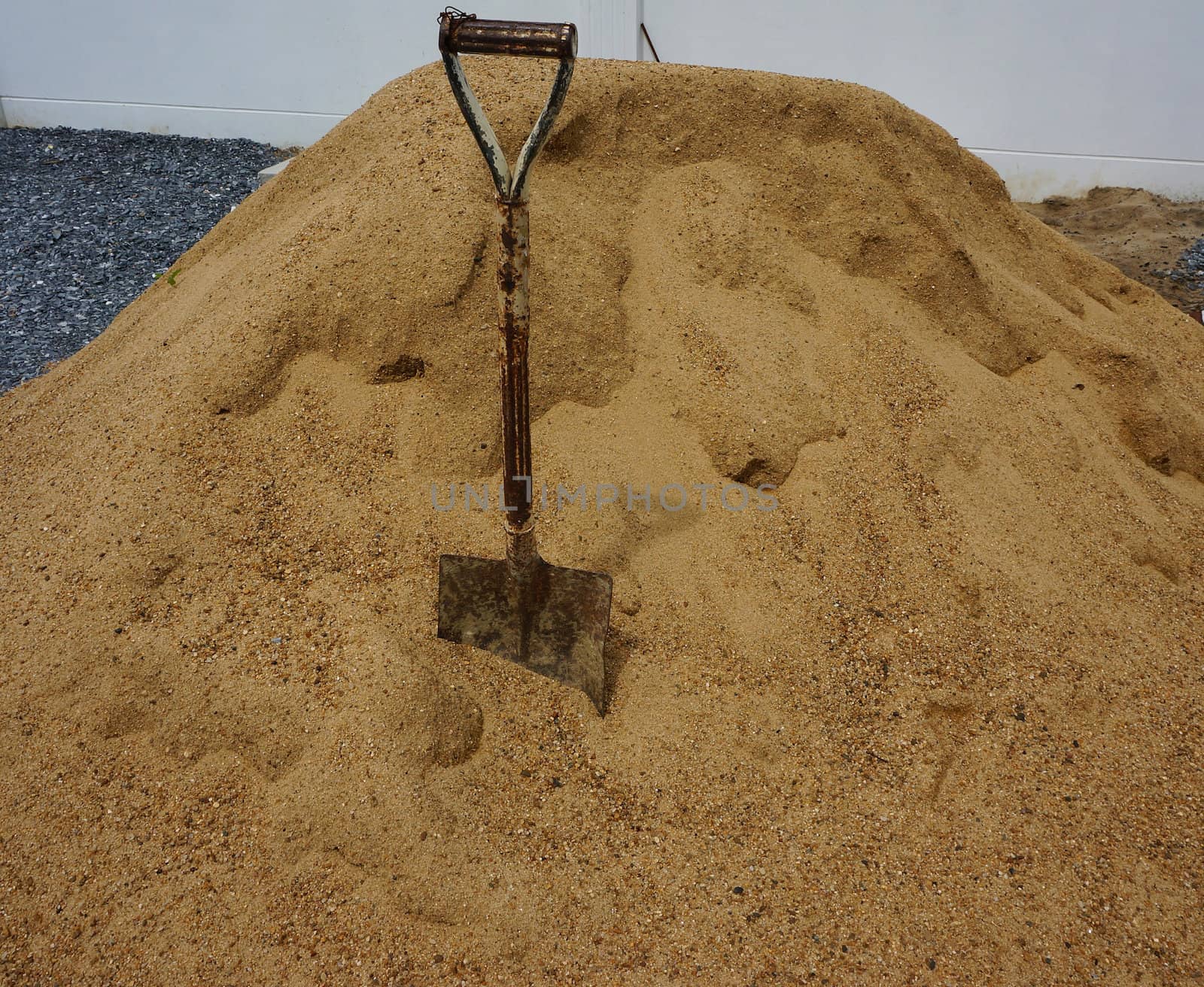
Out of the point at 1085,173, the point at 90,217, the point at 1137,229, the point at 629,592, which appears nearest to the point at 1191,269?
the point at 1137,229

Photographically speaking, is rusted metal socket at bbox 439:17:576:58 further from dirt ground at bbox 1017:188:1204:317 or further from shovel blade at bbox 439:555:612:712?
dirt ground at bbox 1017:188:1204:317

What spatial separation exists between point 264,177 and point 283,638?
5.24 meters

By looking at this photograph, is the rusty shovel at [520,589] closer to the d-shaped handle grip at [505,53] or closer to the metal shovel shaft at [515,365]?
the metal shovel shaft at [515,365]

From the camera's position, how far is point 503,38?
1.49 metres

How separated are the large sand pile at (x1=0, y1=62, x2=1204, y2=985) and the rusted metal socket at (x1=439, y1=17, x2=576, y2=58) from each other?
0.96 metres

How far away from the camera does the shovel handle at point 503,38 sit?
1464 mm

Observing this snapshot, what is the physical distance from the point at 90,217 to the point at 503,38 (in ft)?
19.1

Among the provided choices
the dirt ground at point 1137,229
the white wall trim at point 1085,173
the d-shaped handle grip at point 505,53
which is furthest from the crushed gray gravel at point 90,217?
the dirt ground at point 1137,229

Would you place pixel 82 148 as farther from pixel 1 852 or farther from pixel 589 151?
pixel 1 852

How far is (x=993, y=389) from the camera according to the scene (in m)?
2.76

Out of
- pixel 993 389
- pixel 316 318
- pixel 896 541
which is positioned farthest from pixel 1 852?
pixel 993 389

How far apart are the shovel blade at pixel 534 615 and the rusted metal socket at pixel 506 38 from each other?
110 cm

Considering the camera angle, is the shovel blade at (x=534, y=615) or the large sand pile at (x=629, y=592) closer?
the large sand pile at (x=629, y=592)

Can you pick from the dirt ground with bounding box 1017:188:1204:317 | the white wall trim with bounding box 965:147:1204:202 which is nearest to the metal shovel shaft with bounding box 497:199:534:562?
the dirt ground with bounding box 1017:188:1204:317
